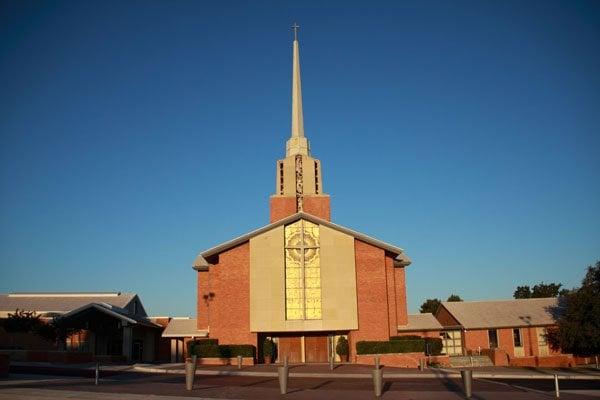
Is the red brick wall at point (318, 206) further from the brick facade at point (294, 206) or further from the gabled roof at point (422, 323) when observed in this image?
the gabled roof at point (422, 323)

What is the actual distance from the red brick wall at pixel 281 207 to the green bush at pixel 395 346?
1505 cm

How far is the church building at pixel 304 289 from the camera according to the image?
38.5 m

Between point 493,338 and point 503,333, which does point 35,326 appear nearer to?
point 493,338

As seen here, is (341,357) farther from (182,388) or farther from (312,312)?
(182,388)

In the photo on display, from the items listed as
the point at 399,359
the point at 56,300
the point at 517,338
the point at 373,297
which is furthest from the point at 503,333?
the point at 56,300

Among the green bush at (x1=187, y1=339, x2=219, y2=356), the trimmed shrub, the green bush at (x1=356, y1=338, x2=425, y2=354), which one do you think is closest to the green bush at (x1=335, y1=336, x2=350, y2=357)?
the green bush at (x1=356, y1=338, x2=425, y2=354)

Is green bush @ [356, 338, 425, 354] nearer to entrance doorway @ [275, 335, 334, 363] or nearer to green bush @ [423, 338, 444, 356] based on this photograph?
green bush @ [423, 338, 444, 356]

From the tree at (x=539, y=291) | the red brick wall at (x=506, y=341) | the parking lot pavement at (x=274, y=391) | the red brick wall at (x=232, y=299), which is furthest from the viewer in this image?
the tree at (x=539, y=291)

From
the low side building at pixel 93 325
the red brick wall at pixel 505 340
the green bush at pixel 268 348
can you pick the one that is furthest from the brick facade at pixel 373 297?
the low side building at pixel 93 325

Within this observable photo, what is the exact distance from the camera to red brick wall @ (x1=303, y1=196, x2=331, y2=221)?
47.8 m

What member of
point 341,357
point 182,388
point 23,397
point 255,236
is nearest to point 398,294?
point 341,357

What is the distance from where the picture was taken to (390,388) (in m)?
20.2

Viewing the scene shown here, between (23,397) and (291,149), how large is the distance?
3768 centimetres

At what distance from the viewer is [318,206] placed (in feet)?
158
